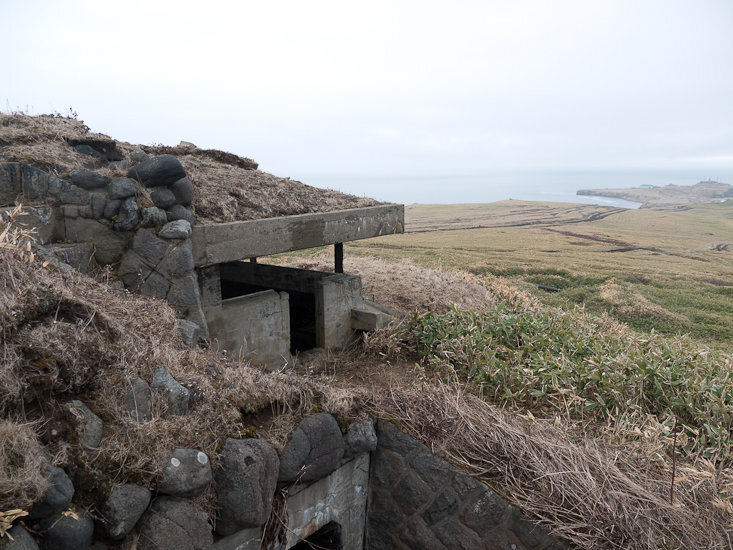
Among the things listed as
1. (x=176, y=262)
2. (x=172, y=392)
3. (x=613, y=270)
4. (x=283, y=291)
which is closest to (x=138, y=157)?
(x=176, y=262)

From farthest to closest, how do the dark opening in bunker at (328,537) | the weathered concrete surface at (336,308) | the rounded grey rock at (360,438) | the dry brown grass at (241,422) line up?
the weathered concrete surface at (336,308) → the dark opening in bunker at (328,537) → the rounded grey rock at (360,438) → the dry brown grass at (241,422)

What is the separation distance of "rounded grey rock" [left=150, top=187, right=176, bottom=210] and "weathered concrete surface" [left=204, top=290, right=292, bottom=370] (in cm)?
129

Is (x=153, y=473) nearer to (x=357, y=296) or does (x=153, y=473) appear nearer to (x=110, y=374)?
(x=110, y=374)

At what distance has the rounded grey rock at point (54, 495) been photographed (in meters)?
2.31

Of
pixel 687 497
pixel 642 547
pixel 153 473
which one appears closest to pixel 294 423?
pixel 153 473

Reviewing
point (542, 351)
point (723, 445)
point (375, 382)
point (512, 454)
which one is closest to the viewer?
point (512, 454)

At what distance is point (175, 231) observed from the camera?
17.6 feet

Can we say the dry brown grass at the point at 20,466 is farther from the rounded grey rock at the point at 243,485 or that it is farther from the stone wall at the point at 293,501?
the rounded grey rock at the point at 243,485

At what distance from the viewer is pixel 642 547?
3145mm

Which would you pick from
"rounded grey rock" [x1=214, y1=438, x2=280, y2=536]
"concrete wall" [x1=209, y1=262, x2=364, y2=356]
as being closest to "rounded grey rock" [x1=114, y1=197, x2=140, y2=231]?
"concrete wall" [x1=209, y1=262, x2=364, y2=356]

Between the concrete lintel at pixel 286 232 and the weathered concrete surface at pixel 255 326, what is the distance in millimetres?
612

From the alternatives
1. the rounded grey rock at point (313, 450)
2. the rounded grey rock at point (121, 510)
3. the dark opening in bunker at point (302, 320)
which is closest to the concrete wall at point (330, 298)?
the dark opening in bunker at point (302, 320)

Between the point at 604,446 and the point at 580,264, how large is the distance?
14.3 metres

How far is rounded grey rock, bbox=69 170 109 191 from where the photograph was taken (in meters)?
5.28
